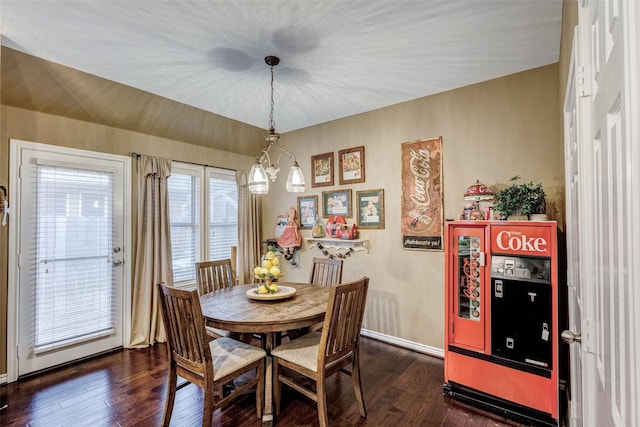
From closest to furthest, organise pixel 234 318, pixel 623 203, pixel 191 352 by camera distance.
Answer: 1. pixel 623 203
2. pixel 191 352
3. pixel 234 318

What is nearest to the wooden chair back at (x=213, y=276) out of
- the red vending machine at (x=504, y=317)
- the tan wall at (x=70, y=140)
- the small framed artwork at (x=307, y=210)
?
the tan wall at (x=70, y=140)

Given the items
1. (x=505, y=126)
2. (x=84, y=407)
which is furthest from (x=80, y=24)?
(x=505, y=126)

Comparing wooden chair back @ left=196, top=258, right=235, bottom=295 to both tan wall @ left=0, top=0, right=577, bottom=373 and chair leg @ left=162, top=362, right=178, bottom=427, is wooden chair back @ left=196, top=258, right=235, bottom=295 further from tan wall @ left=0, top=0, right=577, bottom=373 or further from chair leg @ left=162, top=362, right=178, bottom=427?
tan wall @ left=0, top=0, right=577, bottom=373

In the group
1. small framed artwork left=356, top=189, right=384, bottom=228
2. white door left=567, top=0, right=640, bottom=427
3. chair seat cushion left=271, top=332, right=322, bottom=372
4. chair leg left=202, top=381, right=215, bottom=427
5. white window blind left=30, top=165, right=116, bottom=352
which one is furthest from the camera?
small framed artwork left=356, top=189, right=384, bottom=228

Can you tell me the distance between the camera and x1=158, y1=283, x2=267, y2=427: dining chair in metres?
1.87

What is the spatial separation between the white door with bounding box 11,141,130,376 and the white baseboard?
2.81 meters

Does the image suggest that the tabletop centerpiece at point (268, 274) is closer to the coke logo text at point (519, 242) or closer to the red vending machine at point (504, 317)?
the red vending machine at point (504, 317)

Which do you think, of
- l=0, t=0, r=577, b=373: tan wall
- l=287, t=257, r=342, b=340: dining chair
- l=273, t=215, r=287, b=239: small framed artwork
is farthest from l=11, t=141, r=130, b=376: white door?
l=287, t=257, r=342, b=340: dining chair

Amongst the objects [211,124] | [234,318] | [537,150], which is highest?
[211,124]

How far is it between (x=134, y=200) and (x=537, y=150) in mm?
4121

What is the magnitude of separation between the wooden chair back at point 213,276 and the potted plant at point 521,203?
8.67ft

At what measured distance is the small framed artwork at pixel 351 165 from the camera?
385cm

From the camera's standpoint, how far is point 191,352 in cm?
193

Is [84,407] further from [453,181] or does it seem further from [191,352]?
[453,181]
